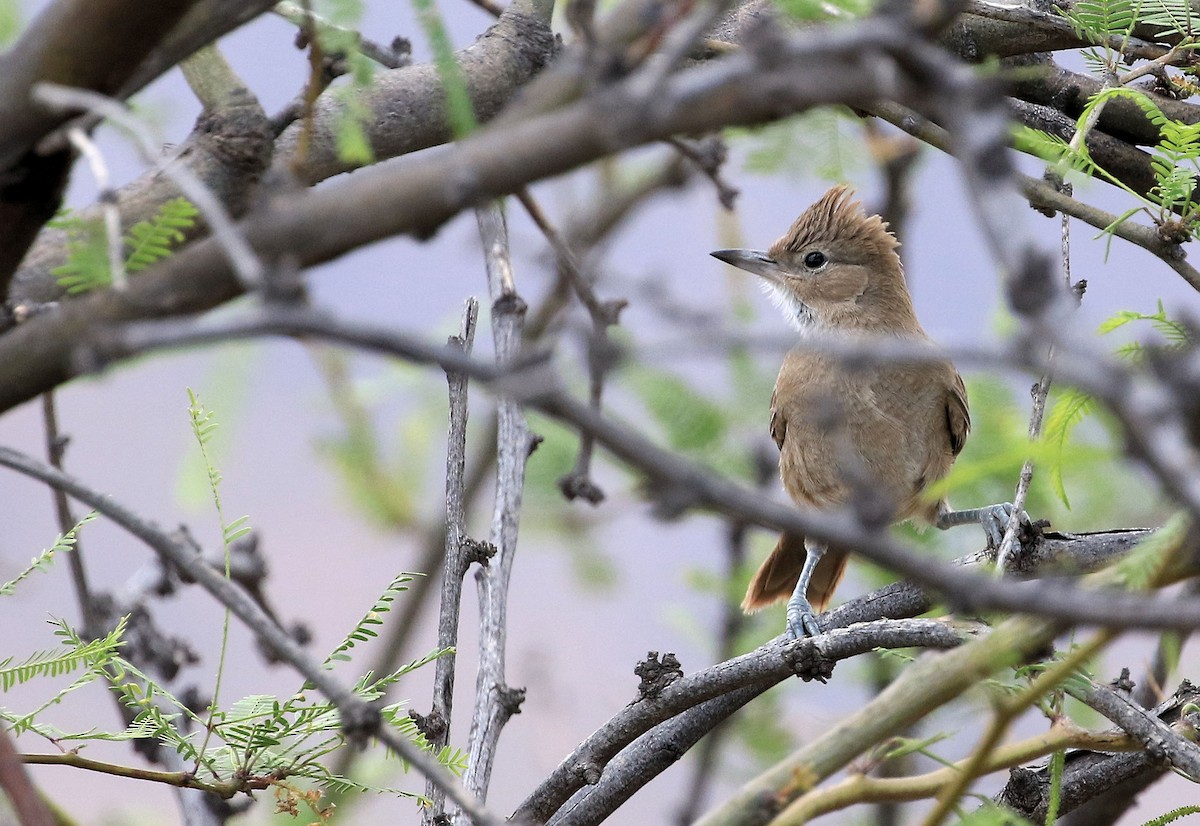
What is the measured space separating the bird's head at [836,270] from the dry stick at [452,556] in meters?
2.32

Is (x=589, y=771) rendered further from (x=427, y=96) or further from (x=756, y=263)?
(x=756, y=263)

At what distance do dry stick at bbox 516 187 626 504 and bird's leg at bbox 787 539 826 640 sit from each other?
215cm

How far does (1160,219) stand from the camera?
99.1 inches

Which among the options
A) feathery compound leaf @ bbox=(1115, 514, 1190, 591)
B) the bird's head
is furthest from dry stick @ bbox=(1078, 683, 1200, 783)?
the bird's head

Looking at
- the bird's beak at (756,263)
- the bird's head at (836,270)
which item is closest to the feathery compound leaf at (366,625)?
the bird's head at (836,270)

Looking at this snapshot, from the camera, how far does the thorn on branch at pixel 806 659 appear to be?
2.48m

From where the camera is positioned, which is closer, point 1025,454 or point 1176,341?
point 1025,454

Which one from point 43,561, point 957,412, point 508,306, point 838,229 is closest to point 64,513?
point 43,561

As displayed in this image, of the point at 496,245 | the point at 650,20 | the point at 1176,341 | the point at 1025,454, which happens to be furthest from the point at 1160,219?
the point at 650,20

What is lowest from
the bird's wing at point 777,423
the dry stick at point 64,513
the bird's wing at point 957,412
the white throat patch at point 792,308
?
the dry stick at point 64,513

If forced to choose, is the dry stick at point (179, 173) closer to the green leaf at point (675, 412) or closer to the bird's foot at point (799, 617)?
the green leaf at point (675, 412)

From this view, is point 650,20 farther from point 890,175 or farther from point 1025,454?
point 890,175

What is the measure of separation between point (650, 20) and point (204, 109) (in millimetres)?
1157

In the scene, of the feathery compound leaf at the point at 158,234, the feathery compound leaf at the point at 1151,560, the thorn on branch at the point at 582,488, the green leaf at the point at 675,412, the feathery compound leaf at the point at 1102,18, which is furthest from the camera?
the green leaf at the point at 675,412
